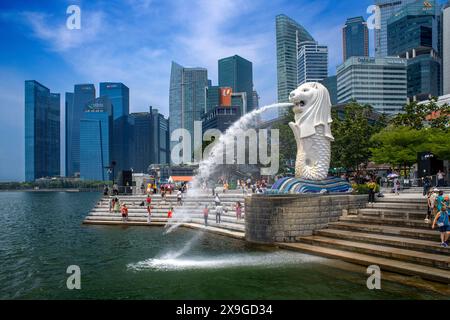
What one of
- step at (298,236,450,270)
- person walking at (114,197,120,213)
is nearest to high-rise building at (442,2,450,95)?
person walking at (114,197,120,213)

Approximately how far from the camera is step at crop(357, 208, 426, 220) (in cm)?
1683

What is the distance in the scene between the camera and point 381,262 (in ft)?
44.7

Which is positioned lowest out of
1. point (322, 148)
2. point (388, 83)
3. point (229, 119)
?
point (322, 148)

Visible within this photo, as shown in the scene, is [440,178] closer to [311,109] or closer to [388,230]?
[311,109]

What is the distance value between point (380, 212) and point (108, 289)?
12.7m

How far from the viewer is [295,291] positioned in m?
11.6

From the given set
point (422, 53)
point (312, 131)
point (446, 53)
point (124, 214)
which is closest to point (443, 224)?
point (312, 131)

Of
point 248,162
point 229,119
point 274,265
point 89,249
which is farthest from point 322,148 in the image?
point 229,119

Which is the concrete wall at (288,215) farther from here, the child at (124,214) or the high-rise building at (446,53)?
the high-rise building at (446,53)

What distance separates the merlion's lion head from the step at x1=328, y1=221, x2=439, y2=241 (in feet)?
16.5

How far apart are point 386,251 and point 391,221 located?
3312 mm

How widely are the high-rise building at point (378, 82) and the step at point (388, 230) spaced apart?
5883 inches
